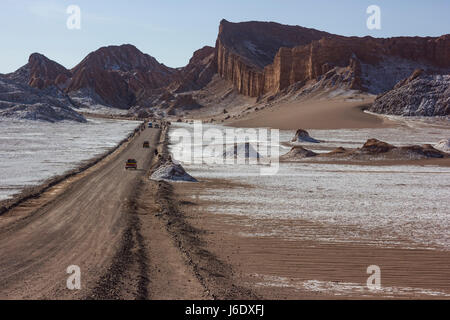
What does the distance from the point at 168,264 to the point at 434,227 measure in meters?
9.67

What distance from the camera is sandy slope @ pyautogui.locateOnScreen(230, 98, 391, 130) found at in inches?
3063

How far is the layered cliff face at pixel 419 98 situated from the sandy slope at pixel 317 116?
454 cm

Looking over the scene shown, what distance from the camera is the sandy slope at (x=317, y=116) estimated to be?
255 ft

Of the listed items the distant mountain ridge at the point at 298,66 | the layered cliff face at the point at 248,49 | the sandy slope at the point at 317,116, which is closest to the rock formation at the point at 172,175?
the sandy slope at the point at 317,116

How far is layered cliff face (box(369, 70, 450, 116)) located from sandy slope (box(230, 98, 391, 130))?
179 inches

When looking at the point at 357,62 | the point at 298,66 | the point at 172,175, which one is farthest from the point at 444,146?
the point at 298,66

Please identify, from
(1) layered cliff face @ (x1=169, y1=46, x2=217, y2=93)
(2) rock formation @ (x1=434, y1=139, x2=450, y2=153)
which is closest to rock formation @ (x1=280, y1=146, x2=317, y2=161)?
(2) rock formation @ (x1=434, y1=139, x2=450, y2=153)

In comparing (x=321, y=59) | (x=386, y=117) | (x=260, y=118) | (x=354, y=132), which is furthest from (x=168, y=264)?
(x=321, y=59)

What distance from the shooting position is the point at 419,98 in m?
82.0

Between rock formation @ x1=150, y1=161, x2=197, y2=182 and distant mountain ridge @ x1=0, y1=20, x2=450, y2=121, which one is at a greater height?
distant mountain ridge @ x1=0, y1=20, x2=450, y2=121

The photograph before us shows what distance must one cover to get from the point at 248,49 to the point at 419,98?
103875 mm

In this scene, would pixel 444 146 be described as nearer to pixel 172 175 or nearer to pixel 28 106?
pixel 172 175

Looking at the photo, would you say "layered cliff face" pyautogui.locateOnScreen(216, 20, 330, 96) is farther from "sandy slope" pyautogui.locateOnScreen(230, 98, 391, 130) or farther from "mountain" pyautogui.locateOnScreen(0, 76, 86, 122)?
"mountain" pyautogui.locateOnScreen(0, 76, 86, 122)

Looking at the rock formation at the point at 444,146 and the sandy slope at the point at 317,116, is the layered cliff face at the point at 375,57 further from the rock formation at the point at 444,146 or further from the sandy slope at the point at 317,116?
the rock formation at the point at 444,146
